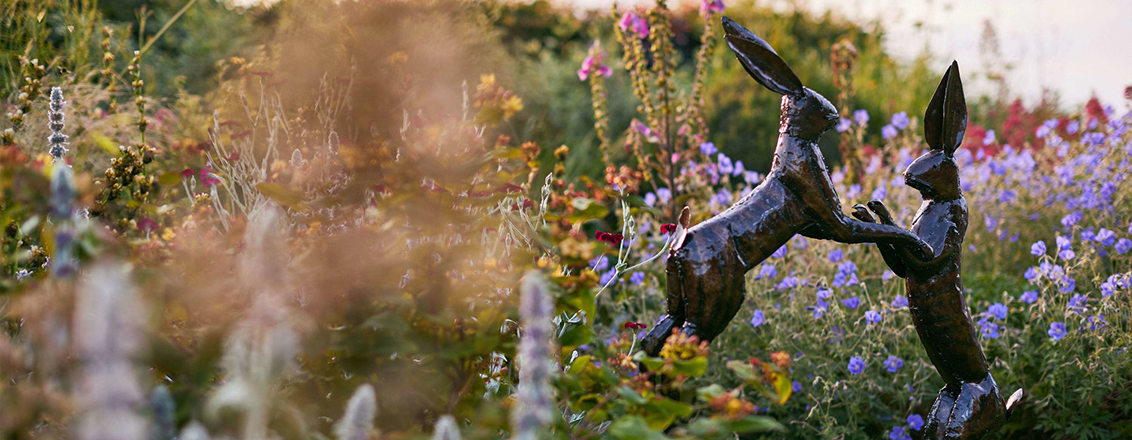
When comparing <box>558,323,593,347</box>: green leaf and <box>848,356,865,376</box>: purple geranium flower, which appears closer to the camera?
<box>558,323,593,347</box>: green leaf

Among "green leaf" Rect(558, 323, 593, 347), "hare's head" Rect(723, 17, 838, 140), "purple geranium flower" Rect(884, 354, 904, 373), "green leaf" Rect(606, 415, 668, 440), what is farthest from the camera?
"purple geranium flower" Rect(884, 354, 904, 373)

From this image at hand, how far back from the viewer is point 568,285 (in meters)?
1.29

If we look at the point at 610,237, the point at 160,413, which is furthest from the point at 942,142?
the point at 160,413

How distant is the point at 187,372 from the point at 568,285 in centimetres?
62

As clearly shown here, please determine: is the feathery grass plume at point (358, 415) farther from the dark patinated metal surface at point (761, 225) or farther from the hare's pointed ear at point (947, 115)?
the hare's pointed ear at point (947, 115)

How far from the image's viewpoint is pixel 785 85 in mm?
1454

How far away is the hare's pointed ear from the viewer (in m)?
1.55

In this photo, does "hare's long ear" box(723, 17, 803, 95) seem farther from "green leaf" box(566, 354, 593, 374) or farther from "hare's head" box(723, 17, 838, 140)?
"green leaf" box(566, 354, 593, 374)

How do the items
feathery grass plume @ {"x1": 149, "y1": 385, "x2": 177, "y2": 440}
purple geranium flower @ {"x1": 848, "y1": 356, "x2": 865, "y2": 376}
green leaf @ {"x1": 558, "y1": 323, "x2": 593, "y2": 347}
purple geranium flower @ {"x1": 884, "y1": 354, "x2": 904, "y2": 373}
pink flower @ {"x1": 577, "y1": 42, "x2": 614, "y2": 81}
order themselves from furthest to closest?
pink flower @ {"x1": 577, "y1": 42, "x2": 614, "y2": 81}
purple geranium flower @ {"x1": 884, "y1": 354, "x2": 904, "y2": 373}
purple geranium flower @ {"x1": 848, "y1": 356, "x2": 865, "y2": 376}
green leaf @ {"x1": 558, "y1": 323, "x2": 593, "y2": 347}
feathery grass plume @ {"x1": 149, "y1": 385, "x2": 177, "y2": 440}

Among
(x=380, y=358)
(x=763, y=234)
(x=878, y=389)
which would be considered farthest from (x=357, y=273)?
(x=878, y=389)

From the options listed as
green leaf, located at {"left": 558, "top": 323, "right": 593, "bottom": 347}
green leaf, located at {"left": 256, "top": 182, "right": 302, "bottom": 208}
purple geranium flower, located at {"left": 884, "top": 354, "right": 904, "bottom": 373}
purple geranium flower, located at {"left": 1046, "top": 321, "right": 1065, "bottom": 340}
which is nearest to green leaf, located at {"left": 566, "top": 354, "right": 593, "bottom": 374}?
green leaf, located at {"left": 558, "top": 323, "right": 593, "bottom": 347}

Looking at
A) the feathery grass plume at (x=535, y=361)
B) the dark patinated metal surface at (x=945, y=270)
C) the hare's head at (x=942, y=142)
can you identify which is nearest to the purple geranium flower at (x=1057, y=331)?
the dark patinated metal surface at (x=945, y=270)

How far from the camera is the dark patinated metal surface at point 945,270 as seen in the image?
5.13 feet

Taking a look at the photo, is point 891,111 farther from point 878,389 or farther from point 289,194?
point 289,194
